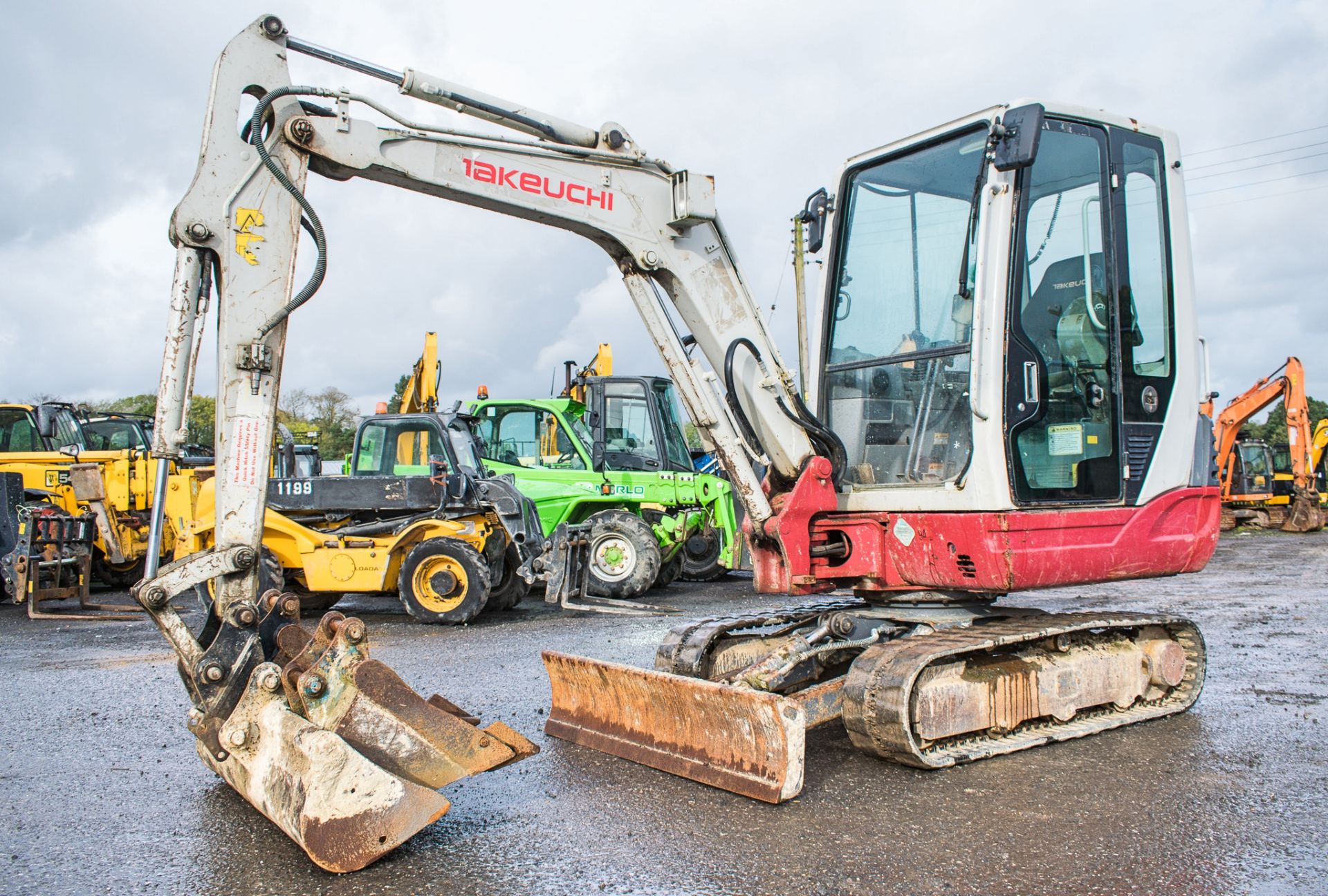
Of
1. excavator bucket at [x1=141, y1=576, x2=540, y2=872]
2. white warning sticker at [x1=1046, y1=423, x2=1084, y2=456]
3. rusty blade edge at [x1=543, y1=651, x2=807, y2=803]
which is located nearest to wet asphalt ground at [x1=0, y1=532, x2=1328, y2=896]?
rusty blade edge at [x1=543, y1=651, x2=807, y2=803]

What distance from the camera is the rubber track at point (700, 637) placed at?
5.40 m

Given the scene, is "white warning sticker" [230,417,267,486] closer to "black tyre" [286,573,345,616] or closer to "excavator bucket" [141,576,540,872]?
"excavator bucket" [141,576,540,872]

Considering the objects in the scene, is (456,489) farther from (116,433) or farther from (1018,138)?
(116,433)

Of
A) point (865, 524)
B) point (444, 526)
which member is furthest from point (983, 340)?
point (444, 526)

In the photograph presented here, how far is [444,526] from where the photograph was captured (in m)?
9.70

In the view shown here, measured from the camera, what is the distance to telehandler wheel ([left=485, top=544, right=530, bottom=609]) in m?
10.3

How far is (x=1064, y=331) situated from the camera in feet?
16.7

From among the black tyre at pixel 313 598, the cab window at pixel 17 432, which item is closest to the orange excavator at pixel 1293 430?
the black tyre at pixel 313 598

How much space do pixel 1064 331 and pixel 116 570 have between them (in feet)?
41.9

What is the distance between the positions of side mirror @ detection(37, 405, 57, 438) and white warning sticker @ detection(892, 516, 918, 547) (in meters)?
10.8

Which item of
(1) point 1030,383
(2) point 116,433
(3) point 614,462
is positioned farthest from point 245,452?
(2) point 116,433

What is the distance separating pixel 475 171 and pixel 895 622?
3.03m

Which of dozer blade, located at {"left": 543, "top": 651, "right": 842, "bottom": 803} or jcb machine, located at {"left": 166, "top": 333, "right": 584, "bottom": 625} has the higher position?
jcb machine, located at {"left": 166, "top": 333, "right": 584, "bottom": 625}

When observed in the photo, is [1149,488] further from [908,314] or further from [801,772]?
[801,772]
